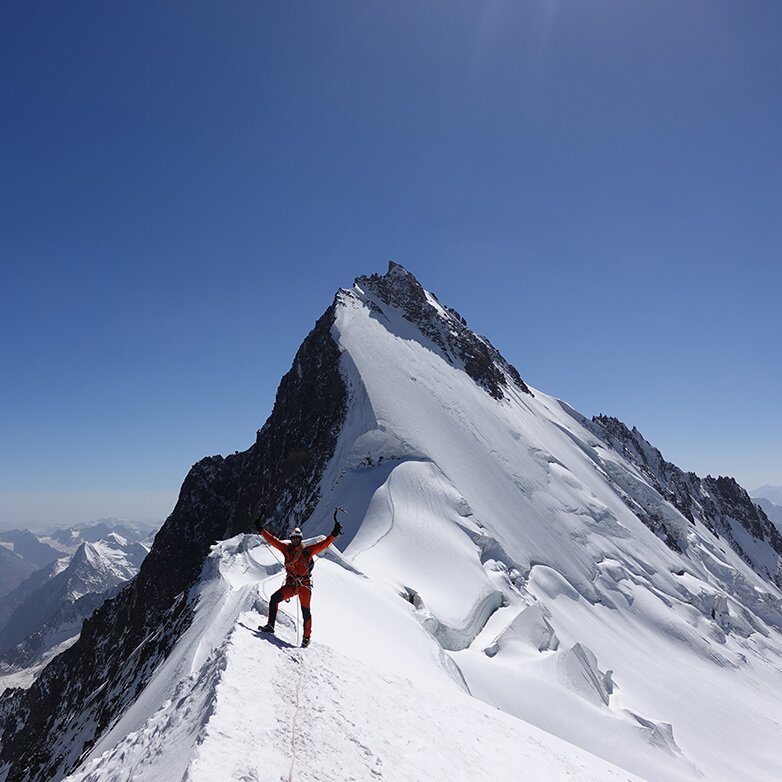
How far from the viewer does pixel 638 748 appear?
16.3m

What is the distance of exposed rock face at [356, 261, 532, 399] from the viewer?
58.2 meters

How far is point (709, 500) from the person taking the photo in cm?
9088

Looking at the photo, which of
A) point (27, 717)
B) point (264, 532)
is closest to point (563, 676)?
point (264, 532)

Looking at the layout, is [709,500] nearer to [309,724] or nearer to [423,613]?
[423,613]

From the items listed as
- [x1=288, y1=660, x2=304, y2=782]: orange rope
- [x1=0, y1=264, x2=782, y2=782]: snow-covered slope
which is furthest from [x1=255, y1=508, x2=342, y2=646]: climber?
[x1=288, y1=660, x2=304, y2=782]: orange rope

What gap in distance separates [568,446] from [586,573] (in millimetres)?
23032

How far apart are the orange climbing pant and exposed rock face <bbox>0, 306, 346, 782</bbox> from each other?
2576 centimetres

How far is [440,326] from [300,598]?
178 ft

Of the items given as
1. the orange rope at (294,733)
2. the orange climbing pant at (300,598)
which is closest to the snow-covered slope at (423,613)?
the orange rope at (294,733)

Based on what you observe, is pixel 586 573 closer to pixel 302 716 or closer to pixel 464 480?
pixel 464 480

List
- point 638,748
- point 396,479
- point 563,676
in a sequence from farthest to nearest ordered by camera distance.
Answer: point 396,479, point 563,676, point 638,748

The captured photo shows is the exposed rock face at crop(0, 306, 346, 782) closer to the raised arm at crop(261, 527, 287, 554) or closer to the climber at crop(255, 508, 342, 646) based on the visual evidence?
the climber at crop(255, 508, 342, 646)

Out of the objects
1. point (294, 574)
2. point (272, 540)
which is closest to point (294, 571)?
point (294, 574)

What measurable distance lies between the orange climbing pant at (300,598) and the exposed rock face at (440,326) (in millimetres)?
47915
